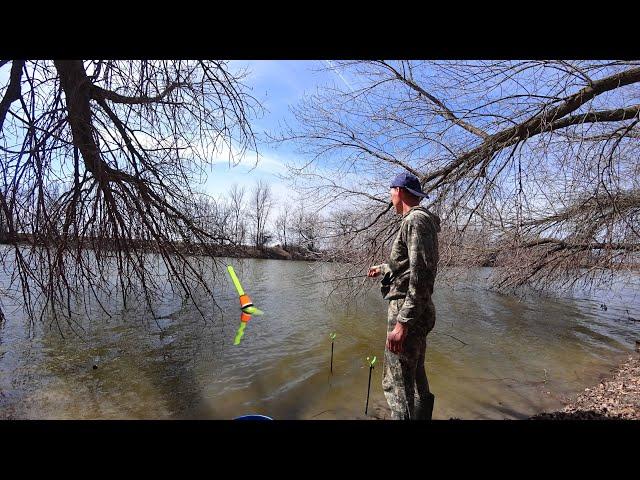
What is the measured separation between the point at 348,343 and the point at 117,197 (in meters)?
7.44

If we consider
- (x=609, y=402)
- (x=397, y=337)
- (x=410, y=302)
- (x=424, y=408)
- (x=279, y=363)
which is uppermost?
(x=410, y=302)

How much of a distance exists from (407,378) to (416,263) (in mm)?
1008

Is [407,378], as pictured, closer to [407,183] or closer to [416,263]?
[416,263]

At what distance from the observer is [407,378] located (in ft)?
9.43

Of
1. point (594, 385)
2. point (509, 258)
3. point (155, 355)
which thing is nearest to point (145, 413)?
point (155, 355)

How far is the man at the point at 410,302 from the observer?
2.77 m

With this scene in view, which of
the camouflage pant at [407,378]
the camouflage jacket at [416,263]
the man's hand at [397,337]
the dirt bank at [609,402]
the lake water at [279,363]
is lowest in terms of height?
the lake water at [279,363]

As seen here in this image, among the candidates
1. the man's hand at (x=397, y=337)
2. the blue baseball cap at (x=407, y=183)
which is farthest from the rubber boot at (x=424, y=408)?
the blue baseball cap at (x=407, y=183)

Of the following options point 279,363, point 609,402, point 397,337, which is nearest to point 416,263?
point 397,337

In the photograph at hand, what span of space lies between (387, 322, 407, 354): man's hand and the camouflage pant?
53 mm

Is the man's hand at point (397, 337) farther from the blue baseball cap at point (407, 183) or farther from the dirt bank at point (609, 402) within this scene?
the dirt bank at point (609, 402)

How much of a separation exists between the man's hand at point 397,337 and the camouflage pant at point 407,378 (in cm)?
5

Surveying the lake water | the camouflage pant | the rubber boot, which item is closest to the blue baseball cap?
the camouflage pant
